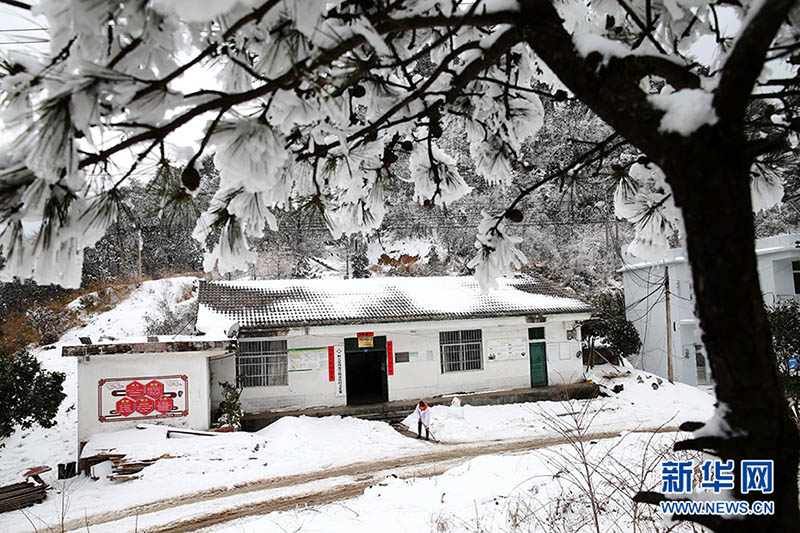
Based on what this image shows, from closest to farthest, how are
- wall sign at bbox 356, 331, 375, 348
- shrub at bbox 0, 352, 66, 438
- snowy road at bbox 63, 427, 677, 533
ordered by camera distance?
snowy road at bbox 63, 427, 677, 533 → shrub at bbox 0, 352, 66, 438 → wall sign at bbox 356, 331, 375, 348

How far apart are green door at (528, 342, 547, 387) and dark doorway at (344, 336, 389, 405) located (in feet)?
15.8

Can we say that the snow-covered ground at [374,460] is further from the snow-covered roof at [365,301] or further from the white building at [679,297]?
the white building at [679,297]

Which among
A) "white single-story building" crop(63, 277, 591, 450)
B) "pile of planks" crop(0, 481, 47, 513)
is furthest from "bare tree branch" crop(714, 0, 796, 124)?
"pile of planks" crop(0, 481, 47, 513)

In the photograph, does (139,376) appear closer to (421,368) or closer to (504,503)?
(421,368)

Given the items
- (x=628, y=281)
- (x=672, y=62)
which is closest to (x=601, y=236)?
(x=628, y=281)

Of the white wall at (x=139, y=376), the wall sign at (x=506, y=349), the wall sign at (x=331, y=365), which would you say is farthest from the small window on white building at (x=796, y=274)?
the white wall at (x=139, y=376)

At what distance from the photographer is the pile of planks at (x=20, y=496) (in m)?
7.79

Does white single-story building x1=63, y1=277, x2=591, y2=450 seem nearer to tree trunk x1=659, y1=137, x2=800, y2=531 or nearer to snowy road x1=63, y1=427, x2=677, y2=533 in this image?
snowy road x1=63, y1=427, x2=677, y2=533

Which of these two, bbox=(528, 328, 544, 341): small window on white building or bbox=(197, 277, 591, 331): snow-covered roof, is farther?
bbox=(528, 328, 544, 341): small window on white building

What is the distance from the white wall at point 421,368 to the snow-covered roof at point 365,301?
326 millimetres

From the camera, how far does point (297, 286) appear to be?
15.8 m

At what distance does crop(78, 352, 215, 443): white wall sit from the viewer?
1003 cm

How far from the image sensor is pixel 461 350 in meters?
15.2

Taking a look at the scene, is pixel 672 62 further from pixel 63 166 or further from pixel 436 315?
pixel 436 315
